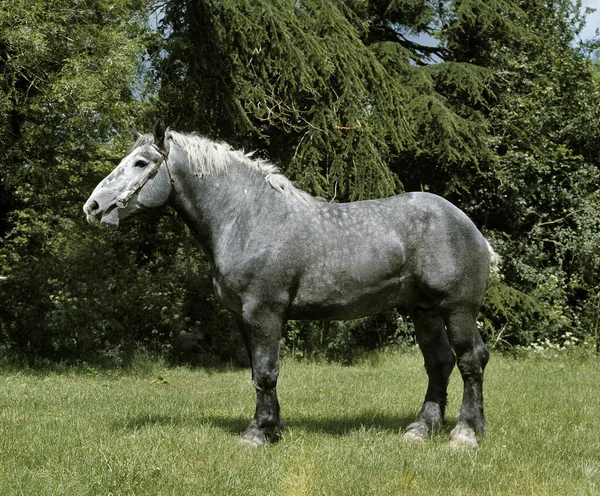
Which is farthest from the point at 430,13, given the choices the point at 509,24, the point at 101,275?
the point at 101,275

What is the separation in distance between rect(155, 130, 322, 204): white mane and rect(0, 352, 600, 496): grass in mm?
2025

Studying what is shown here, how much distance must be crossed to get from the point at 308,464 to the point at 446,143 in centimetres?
847

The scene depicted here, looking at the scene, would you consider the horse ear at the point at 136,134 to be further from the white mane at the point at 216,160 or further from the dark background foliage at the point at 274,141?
the dark background foliage at the point at 274,141

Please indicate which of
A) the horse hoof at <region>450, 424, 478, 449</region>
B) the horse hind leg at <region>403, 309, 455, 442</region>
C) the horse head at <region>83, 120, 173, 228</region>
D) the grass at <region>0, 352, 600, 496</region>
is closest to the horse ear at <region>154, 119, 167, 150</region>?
the horse head at <region>83, 120, 173, 228</region>

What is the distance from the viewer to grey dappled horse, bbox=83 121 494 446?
474cm

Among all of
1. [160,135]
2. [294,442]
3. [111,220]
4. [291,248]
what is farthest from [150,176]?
[294,442]

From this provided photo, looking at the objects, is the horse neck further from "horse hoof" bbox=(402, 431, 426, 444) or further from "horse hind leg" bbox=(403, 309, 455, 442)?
"horse hoof" bbox=(402, 431, 426, 444)

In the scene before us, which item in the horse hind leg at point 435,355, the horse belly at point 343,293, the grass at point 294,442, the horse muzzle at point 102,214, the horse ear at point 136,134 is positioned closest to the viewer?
the grass at point 294,442

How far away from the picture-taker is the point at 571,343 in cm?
1127

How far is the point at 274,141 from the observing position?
11062 mm

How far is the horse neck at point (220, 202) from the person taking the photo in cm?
492

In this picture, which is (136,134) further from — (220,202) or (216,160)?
(220,202)

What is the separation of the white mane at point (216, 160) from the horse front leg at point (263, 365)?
1.04m

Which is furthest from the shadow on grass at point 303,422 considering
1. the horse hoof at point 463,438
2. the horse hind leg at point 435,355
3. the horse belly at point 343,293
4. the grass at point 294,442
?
the horse belly at point 343,293
